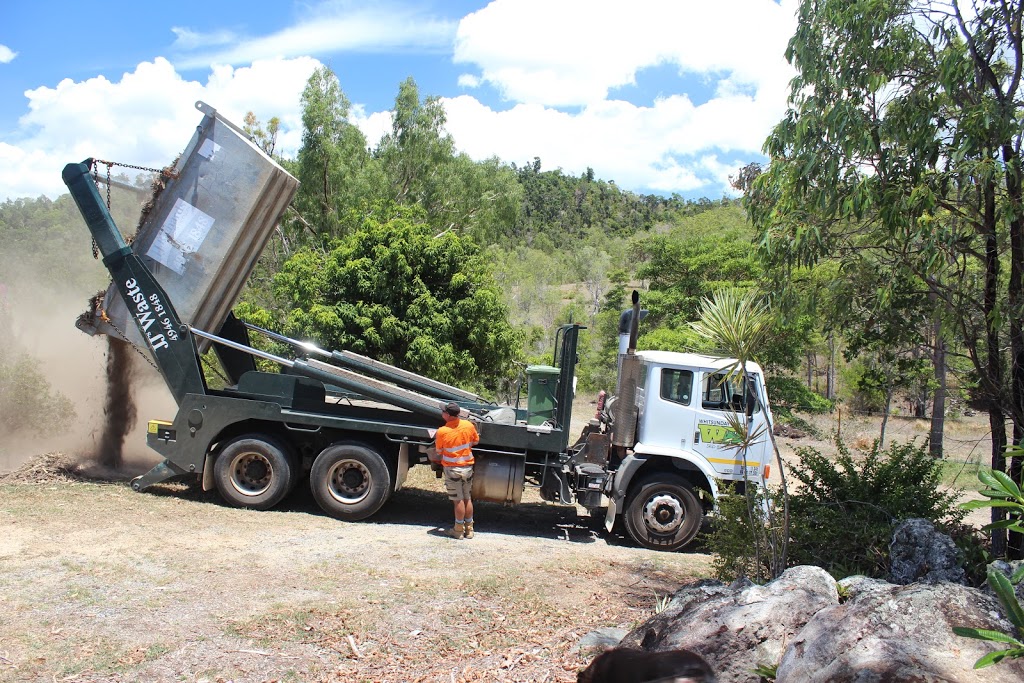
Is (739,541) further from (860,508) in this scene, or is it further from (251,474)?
(251,474)

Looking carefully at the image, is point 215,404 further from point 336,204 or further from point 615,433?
point 336,204

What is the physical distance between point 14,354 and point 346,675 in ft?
27.3

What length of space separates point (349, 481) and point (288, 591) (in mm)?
2764

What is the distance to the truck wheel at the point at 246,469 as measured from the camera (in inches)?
352

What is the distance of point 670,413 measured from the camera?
881 centimetres

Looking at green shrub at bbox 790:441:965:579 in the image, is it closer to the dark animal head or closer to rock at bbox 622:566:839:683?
rock at bbox 622:566:839:683

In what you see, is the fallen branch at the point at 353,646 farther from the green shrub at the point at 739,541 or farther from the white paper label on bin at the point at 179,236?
the white paper label on bin at the point at 179,236

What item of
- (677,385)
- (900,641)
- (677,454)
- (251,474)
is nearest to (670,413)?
(677,385)

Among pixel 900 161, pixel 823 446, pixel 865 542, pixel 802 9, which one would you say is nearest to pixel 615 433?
pixel 865 542

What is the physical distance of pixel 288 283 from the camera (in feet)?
67.1

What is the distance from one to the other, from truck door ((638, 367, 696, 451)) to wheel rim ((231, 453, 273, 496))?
433 centimetres

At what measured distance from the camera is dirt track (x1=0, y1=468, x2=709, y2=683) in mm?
4969

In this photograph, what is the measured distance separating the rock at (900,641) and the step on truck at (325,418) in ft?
14.7

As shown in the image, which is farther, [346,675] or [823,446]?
[823,446]
